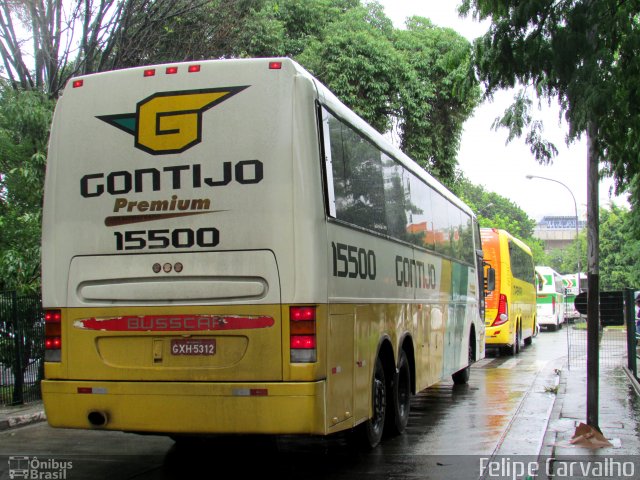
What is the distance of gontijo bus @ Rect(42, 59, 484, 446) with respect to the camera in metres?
6.32

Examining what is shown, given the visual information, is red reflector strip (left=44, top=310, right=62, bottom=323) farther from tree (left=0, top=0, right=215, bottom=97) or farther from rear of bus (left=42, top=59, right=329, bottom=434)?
tree (left=0, top=0, right=215, bottom=97)

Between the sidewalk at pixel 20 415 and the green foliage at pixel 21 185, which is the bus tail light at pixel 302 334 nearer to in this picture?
the sidewalk at pixel 20 415

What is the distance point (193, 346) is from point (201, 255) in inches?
30.2

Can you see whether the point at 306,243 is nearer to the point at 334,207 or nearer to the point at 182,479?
the point at 334,207

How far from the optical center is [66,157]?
704 cm

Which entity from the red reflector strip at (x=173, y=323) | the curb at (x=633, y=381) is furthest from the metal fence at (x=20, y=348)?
the curb at (x=633, y=381)

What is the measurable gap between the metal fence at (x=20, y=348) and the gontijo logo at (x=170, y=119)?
19.8ft

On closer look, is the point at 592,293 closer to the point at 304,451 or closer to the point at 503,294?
the point at 304,451

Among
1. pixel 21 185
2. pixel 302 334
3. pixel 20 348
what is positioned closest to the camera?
pixel 302 334

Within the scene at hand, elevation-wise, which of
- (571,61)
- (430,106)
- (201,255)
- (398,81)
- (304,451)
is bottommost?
(304,451)

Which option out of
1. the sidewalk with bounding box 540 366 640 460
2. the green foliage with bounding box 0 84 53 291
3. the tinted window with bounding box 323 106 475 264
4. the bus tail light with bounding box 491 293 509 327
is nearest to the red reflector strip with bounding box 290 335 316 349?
the tinted window with bounding box 323 106 475 264

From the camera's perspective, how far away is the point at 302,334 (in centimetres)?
630

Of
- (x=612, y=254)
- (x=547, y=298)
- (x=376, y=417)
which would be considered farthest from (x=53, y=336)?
(x=612, y=254)

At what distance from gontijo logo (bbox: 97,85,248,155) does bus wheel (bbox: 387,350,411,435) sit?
4.01m
